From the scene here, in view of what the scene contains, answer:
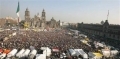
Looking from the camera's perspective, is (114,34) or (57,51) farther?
(114,34)

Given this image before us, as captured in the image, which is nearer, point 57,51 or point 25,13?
point 57,51

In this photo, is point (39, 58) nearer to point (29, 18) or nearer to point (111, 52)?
point (111, 52)

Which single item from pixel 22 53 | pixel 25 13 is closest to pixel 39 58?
A: pixel 22 53

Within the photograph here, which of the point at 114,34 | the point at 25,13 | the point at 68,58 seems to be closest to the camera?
the point at 68,58

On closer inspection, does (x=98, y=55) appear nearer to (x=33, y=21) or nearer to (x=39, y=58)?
(x=39, y=58)

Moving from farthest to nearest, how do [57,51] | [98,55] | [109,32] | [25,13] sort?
1. [25,13]
2. [109,32]
3. [57,51]
4. [98,55]

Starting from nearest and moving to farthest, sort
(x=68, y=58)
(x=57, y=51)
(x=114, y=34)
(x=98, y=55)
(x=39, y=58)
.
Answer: (x=39, y=58), (x=68, y=58), (x=98, y=55), (x=57, y=51), (x=114, y=34)

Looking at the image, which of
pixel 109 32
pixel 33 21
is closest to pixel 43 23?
pixel 33 21

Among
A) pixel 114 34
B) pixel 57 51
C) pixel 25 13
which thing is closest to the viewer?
pixel 57 51

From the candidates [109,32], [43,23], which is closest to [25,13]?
[43,23]
